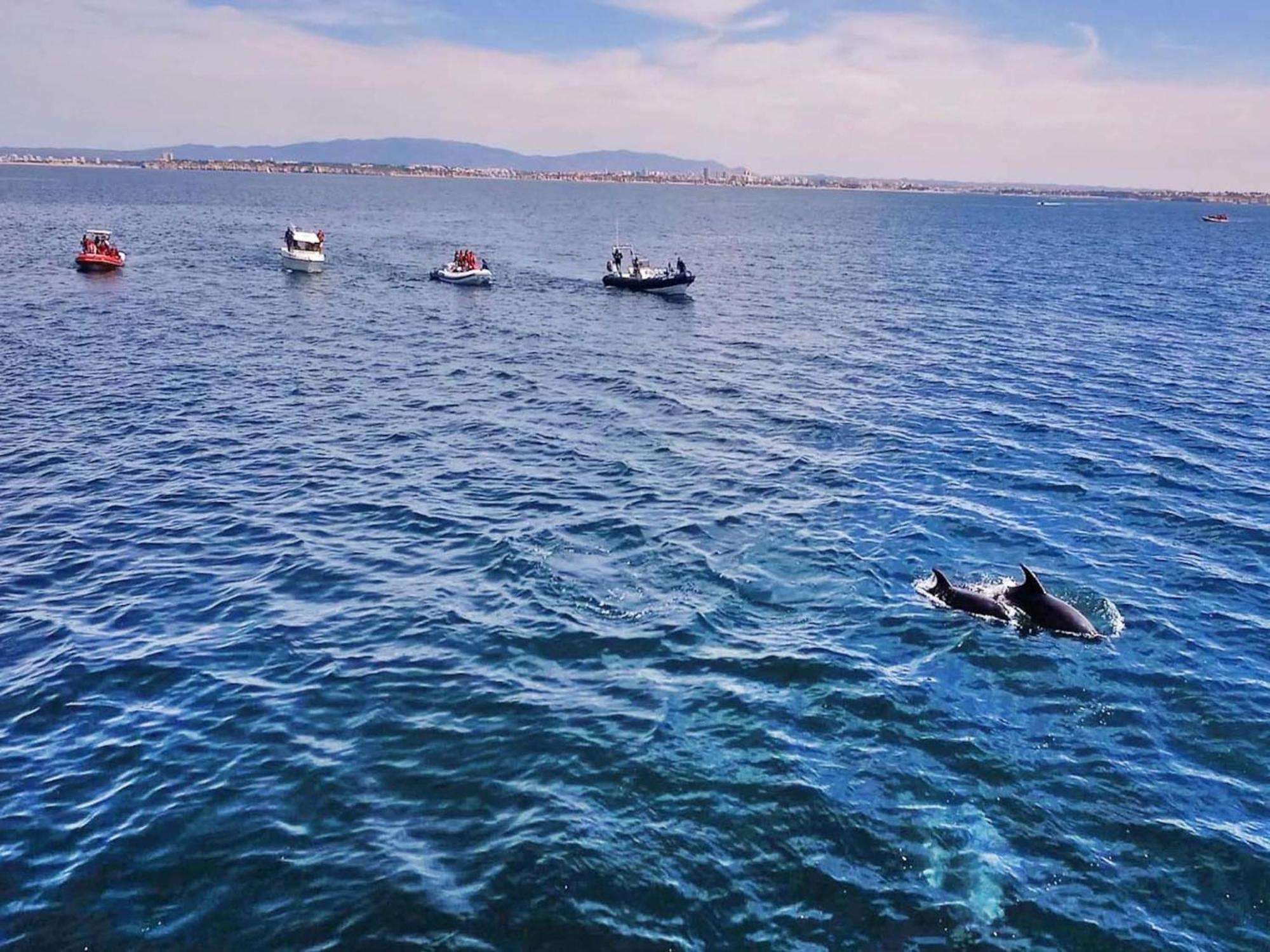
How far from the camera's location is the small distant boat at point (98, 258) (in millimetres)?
84812

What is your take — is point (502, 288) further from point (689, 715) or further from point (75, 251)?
point (689, 715)

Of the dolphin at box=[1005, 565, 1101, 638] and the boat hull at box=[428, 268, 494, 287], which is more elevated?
the boat hull at box=[428, 268, 494, 287]

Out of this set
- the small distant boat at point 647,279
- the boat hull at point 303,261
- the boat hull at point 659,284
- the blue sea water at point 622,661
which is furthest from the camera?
the boat hull at point 303,261

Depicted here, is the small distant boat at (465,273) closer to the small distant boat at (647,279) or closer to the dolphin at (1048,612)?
the small distant boat at (647,279)

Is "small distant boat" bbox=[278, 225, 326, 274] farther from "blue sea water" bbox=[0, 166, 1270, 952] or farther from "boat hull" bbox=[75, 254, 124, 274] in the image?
"blue sea water" bbox=[0, 166, 1270, 952]

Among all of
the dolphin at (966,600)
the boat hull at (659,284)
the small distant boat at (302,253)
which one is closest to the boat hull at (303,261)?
the small distant boat at (302,253)

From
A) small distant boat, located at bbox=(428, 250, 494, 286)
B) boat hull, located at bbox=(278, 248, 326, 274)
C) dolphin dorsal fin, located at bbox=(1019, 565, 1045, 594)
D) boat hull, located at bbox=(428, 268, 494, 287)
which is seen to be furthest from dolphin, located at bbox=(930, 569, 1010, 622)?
boat hull, located at bbox=(278, 248, 326, 274)

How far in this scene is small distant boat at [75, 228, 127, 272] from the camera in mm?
84812

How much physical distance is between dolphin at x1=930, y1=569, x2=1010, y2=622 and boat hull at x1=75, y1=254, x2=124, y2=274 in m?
88.8

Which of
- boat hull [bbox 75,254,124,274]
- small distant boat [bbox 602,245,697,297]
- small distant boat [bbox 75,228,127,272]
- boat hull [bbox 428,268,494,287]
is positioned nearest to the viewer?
small distant boat [bbox 602,245,697,297]

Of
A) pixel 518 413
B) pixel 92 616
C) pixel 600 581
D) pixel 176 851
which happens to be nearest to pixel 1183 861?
pixel 600 581

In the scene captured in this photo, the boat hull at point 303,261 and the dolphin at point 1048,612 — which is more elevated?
the boat hull at point 303,261

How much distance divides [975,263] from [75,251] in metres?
119

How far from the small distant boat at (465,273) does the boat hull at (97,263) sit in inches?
1242
